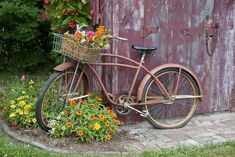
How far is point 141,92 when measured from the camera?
223 inches

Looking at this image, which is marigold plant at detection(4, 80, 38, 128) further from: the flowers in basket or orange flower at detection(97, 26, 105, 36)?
orange flower at detection(97, 26, 105, 36)

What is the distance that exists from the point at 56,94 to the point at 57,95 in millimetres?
27

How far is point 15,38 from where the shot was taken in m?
8.30

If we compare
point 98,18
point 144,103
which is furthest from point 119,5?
point 144,103

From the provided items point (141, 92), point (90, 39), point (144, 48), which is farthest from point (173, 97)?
point (90, 39)

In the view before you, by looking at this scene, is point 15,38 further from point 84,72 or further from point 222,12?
point 222,12

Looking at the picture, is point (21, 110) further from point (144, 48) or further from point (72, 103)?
point (144, 48)

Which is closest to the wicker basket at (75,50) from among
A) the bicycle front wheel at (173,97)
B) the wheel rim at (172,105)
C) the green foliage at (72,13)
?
the green foliage at (72,13)

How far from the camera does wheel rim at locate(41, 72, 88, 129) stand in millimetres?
5371

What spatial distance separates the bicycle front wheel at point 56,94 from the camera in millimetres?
5273

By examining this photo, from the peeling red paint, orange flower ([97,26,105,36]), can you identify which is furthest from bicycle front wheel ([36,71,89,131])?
orange flower ([97,26,105,36])

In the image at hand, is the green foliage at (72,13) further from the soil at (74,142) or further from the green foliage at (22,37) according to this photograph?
the green foliage at (22,37)

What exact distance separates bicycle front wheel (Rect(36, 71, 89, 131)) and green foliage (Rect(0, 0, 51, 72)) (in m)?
2.87

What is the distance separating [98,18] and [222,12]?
1.74m
